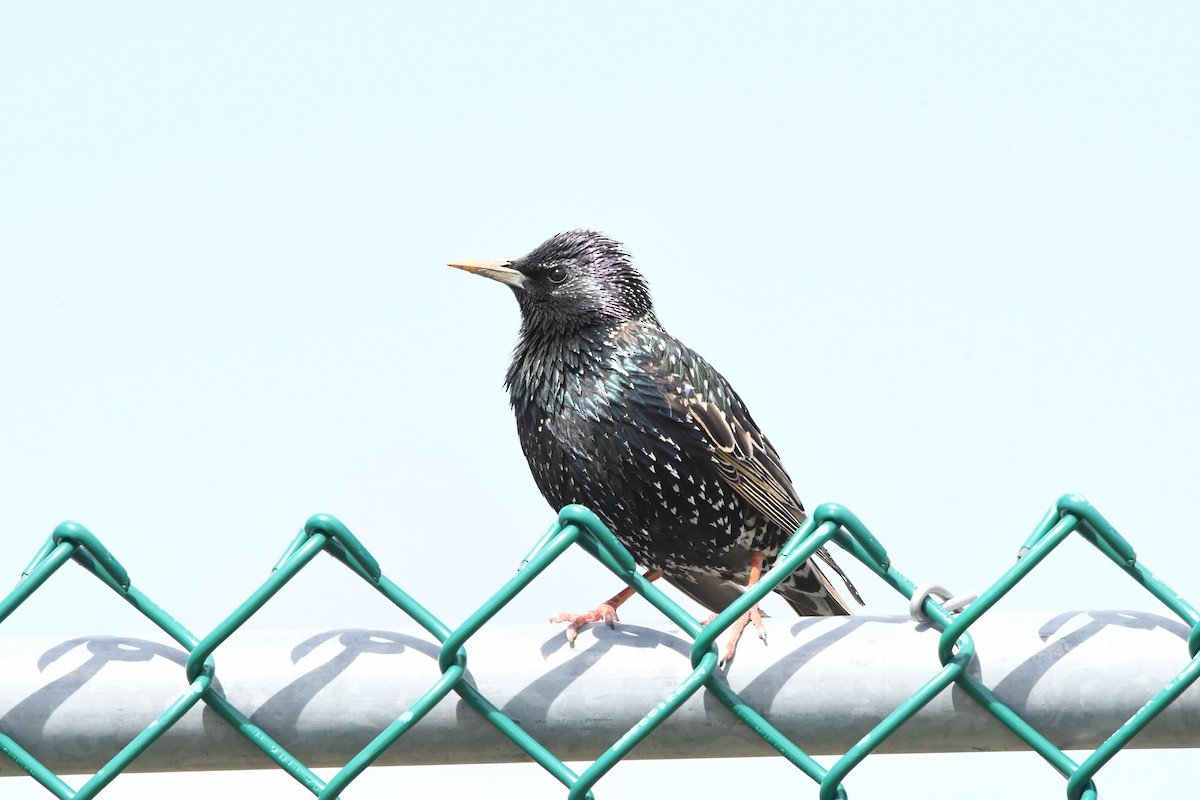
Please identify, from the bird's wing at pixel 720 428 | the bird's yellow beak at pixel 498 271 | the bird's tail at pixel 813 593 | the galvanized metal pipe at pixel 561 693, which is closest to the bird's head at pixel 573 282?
the bird's yellow beak at pixel 498 271

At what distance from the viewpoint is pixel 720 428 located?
463cm

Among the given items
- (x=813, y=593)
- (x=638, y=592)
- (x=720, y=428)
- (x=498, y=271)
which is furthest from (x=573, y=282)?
(x=638, y=592)

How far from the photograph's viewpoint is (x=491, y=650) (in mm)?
1668

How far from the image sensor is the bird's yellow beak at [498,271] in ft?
16.1

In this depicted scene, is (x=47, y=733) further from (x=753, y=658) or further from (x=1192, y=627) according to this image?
(x=1192, y=627)

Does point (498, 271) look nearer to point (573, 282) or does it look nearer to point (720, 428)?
point (573, 282)

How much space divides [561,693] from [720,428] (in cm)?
305

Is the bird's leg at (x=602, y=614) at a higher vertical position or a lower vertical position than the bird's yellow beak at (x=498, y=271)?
lower

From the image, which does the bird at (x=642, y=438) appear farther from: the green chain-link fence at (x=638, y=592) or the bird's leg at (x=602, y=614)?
the green chain-link fence at (x=638, y=592)

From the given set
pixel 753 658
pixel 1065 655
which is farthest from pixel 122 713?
pixel 1065 655

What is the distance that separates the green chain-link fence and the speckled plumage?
2.69 m

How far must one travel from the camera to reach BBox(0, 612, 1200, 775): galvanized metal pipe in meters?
1.61

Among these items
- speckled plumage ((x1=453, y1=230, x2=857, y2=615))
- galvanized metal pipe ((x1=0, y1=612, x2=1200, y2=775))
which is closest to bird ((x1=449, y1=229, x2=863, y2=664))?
speckled plumage ((x1=453, y1=230, x2=857, y2=615))

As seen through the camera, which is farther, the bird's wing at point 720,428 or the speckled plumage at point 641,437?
the bird's wing at point 720,428
